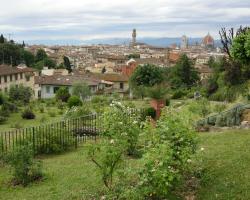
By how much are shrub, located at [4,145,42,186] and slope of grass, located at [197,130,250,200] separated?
158 inches

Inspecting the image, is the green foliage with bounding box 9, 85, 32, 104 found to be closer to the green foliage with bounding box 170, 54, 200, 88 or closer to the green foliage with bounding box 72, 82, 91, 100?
the green foliage with bounding box 72, 82, 91, 100

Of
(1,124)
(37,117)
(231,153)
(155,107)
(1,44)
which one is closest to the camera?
(231,153)

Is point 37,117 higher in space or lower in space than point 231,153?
lower

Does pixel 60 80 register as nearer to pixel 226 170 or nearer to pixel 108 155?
pixel 226 170

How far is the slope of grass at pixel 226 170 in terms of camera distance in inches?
301

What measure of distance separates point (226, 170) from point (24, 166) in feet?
15.5

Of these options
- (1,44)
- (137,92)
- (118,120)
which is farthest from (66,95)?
(1,44)

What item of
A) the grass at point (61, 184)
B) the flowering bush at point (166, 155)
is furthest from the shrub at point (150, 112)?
the flowering bush at point (166, 155)

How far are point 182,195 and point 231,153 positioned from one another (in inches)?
95.7

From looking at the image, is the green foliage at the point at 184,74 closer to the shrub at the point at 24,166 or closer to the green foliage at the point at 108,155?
the shrub at the point at 24,166

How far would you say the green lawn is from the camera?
787 centimetres

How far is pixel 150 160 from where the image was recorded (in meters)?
6.58

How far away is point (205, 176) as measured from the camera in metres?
8.46

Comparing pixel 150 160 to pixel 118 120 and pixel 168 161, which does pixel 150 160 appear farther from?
pixel 118 120
